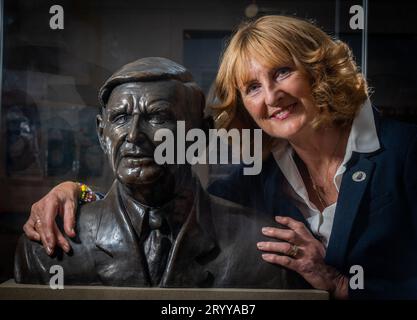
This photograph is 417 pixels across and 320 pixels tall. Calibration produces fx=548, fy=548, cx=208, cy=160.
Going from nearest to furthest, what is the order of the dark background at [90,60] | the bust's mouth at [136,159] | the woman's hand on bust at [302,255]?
1. the bust's mouth at [136,159]
2. the woman's hand on bust at [302,255]
3. the dark background at [90,60]

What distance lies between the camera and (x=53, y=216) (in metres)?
2.17

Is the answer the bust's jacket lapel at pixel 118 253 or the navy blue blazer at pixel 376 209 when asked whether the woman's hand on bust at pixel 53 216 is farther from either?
the navy blue blazer at pixel 376 209

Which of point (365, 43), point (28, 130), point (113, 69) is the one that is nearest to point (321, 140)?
point (365, 43)

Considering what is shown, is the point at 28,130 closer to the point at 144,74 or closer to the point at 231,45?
the point at 144,74

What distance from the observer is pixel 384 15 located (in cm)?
230

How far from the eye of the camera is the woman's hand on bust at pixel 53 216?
7.01 feet

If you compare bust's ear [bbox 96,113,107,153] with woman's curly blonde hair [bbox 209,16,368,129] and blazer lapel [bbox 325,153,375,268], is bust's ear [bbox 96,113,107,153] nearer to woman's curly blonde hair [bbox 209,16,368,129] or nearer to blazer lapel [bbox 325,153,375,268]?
woman's curly blonde hair [bbox 209,16,368,129]

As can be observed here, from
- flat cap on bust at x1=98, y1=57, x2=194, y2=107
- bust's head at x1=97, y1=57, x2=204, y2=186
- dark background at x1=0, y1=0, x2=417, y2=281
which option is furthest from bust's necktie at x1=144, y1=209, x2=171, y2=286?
flat cap on bust at x1=98, y1=57, x2=194, y2=107

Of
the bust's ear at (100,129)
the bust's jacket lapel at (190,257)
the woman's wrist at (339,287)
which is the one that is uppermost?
the bust's ear at (100,129)

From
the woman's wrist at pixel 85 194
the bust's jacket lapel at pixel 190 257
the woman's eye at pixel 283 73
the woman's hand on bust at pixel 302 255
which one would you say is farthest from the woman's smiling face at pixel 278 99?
the woman's wrist at pixel 85 194

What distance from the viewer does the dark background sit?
7.40 ft

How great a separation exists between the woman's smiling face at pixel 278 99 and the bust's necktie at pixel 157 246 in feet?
1.84

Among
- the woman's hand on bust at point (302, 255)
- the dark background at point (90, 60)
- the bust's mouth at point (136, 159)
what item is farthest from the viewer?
the dark background at point (90, 60)

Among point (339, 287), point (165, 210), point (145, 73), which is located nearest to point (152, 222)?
point (165, 210)
